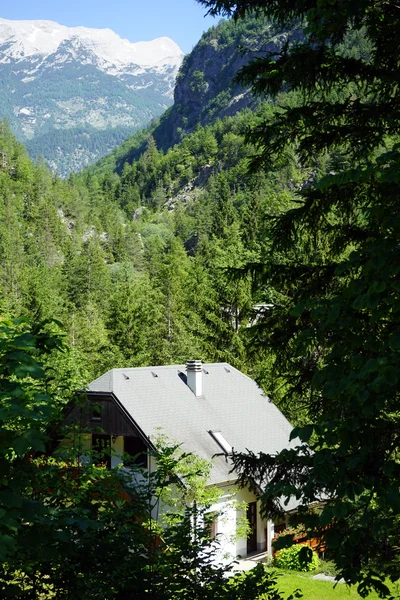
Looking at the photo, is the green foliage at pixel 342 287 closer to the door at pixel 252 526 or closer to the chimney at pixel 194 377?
the door at pixel 252 526

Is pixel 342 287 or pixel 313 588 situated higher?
pixel 342 287

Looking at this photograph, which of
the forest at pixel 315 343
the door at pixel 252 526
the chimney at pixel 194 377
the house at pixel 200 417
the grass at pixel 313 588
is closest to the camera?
the forest at pixel 315 343

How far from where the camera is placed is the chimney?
2475cm

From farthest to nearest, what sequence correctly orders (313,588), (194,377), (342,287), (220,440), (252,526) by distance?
1. (194,377)
2. (252,526)
3. (220,440)
4. (313,588)
5. (342,287)

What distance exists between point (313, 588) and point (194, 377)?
28.4ft

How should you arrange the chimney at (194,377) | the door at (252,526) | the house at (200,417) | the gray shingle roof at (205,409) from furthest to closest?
the chimney at (194,377) < the door at (252,526) < the gray shingle roof at (205,409) < the house at (200,417)

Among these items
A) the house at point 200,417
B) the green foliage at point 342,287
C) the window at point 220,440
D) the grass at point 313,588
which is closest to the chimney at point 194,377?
the house at point 200,417

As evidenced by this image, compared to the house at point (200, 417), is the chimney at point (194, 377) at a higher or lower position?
higher

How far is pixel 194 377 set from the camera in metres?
24.9

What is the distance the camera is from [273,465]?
6652 mm

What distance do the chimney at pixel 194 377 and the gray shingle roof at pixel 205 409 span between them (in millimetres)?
240

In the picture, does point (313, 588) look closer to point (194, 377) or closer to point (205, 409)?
point (205, 409)

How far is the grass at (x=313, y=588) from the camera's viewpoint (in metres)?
18.0

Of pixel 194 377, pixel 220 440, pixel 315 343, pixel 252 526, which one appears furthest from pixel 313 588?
pixel 315 343
